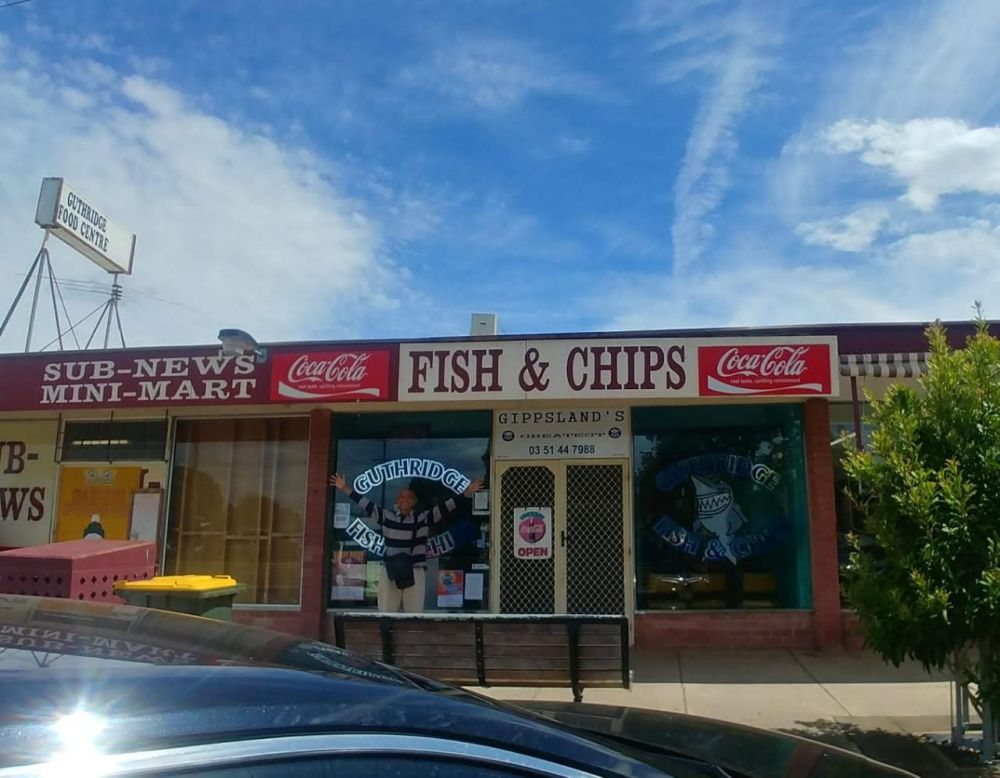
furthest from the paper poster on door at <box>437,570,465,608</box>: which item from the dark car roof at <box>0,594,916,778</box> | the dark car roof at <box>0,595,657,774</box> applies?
the dark car roof at <box>0,595,657,774</box>

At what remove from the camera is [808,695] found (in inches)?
326

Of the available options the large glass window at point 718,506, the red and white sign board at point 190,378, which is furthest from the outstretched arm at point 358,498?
the large glass window at point 718,506

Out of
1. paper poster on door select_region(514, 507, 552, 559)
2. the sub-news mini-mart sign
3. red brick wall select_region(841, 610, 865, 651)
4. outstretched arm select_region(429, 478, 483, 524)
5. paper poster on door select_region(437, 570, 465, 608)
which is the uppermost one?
the sub-news mini-mart sign

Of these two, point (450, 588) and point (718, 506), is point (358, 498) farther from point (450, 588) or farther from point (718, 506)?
point (718, 506)

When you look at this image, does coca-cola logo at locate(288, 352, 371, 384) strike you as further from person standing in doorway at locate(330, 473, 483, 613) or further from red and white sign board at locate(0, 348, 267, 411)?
person standing in doorway at locate(330, 473, 483, 613)

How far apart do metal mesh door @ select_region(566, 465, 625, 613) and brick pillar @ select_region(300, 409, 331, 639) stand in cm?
305

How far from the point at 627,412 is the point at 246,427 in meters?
5.07

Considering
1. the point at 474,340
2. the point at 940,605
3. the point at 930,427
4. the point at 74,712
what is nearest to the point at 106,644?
the point at 74,712

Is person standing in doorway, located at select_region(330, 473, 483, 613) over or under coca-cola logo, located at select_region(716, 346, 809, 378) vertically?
under

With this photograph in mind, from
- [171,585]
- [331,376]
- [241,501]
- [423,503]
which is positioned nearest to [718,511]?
[423,503]

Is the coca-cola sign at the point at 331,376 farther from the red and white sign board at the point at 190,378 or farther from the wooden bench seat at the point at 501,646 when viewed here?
the wooden bench seat at the point at 501,646

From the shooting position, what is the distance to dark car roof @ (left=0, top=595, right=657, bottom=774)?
4.89 ft

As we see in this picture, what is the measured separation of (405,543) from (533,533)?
5.32 ft

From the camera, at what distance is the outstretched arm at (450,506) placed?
11266mm
